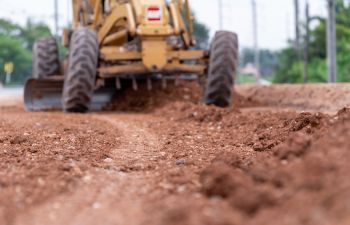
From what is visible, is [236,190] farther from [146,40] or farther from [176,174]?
[146,40]

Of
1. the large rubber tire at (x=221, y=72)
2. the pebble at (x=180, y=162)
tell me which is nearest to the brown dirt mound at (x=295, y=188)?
the pebble at (x=180, y=162)

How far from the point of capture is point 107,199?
388 centimetres

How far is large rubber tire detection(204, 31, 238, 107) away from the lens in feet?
40.2

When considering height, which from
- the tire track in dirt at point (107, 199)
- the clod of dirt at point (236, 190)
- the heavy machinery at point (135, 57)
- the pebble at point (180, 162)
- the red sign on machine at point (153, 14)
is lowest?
the pebble at point (180, 162)

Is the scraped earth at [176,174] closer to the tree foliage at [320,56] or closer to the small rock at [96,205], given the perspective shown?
the small rock at [96,205]

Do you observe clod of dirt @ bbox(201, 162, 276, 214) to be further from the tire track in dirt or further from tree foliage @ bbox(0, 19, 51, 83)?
tree foliage @ bbox(0, 19, 51, 83)

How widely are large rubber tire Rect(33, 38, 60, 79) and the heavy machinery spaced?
6.76 feet

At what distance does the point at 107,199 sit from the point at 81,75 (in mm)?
8019

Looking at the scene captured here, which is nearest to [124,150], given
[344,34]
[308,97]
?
[308,97]

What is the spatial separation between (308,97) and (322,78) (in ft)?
66.9

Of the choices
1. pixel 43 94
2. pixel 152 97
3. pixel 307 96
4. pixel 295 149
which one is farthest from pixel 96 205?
pixel 307 96

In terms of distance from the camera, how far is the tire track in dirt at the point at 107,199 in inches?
134

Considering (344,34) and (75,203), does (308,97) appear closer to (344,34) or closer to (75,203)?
(75,203)

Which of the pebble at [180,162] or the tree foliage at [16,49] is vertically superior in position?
the tree foliage at [16,49]
